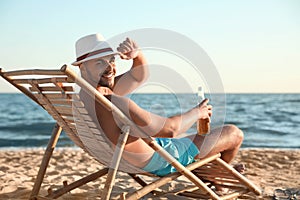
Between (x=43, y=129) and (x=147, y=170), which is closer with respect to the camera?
(x=147, y=170)

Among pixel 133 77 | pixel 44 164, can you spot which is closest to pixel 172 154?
pixel 133 77

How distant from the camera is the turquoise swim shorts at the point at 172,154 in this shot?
2.81 metres

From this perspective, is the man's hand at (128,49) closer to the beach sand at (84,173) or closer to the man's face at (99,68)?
the man's face at (99,68)

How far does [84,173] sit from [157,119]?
2.88 meters

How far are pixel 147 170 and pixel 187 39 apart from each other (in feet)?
3.22

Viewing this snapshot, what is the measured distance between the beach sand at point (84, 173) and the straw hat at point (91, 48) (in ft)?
4.87

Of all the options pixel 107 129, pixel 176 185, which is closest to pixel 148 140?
pixel 107 129

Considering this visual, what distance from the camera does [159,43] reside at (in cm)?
297

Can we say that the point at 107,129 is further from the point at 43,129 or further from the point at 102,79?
the point at 43,129

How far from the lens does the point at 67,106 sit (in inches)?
102

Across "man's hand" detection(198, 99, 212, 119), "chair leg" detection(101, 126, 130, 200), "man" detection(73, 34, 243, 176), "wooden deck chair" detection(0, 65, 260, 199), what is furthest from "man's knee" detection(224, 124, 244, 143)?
"chair leg" detection(101, 126, 130, 200)

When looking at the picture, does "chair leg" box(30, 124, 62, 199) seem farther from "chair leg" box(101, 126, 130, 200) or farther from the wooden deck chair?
"chair leg" box(101, 126, 130, 200)

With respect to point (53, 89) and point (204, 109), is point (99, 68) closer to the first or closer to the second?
point (53, 89)

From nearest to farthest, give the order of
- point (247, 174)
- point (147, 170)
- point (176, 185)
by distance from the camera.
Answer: point (147, 170)
point (176, 185)
point (247, 174)
